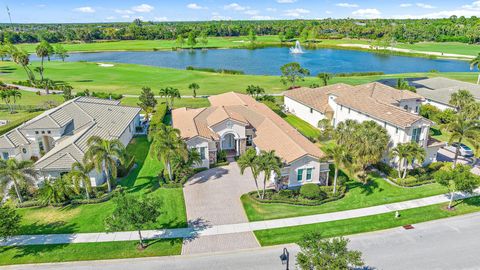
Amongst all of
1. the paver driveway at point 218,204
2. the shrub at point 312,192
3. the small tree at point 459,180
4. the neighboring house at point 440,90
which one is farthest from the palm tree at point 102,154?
the neighboring house at point 440,90

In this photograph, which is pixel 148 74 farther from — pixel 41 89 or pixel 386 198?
pixel 386 198

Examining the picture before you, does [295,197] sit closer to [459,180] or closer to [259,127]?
[259,127]

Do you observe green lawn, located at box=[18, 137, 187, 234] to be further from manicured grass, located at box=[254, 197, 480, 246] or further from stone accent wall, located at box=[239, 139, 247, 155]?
stone accent wall, located at box=[239, 139, 247, 155]

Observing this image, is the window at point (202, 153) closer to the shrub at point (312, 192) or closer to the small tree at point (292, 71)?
the shrub at point (312, 192)

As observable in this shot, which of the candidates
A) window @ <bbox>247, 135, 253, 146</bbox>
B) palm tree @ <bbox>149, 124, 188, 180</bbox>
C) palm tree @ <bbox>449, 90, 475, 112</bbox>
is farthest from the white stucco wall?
palm tree @ <bbox>149, 124, 188, 180</bbox>

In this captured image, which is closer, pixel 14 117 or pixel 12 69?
pixel 14 117

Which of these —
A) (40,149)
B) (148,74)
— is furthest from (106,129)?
(148,74)

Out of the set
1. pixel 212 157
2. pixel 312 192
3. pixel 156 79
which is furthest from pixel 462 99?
pixel 156 79

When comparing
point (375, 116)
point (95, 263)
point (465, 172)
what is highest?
point (375, 116)
